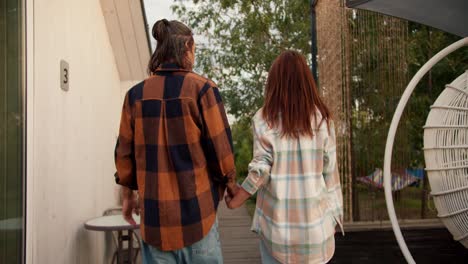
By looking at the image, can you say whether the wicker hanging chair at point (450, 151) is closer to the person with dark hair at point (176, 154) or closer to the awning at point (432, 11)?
the awning at point (432, 11)

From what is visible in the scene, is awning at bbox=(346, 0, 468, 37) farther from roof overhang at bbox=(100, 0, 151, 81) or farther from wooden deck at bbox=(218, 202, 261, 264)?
wooden deck at bbox=(218, 202, 261, 264)

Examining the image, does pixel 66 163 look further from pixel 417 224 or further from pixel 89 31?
pixel 417 224

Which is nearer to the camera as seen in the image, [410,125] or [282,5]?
[410,125]

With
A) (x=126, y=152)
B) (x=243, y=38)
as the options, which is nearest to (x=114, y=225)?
(x=126, y=152)

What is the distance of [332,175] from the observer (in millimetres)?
1932

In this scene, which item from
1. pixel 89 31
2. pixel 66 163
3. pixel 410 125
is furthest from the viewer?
pixel 410 125

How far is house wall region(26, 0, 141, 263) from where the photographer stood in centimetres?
228

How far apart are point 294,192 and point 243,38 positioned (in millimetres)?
6343

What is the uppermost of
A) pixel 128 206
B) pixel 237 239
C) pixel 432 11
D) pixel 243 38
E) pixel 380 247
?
pixel 243 38

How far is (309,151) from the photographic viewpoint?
1.84 m

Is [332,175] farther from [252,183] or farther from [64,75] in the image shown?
[64,75]

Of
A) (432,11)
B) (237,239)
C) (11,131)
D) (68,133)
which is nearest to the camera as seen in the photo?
(11,131)

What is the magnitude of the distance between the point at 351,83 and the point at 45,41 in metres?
3.66

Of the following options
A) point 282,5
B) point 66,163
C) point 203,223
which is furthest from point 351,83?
point 203,223
